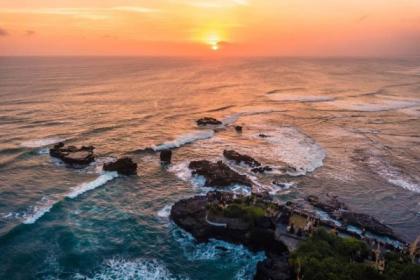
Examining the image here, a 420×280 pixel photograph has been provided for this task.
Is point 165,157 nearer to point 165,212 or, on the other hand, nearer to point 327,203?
point 165,212

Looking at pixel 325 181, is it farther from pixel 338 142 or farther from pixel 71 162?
pixel 71 162

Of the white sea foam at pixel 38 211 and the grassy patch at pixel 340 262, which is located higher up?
the grassy patch at pixel 340 262

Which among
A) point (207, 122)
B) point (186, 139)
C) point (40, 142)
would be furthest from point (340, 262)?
point (207, 122)

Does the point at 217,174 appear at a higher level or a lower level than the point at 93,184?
higher

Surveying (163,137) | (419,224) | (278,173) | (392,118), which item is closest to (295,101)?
(392,118)

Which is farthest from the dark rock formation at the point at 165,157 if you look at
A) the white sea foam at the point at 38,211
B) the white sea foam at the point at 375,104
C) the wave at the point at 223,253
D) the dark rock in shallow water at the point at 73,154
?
the white sea foam at the point at 375,104

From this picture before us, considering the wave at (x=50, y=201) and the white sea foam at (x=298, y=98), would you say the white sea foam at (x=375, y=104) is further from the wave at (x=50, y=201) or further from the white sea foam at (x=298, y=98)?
the wave at (x=50, y=201)
